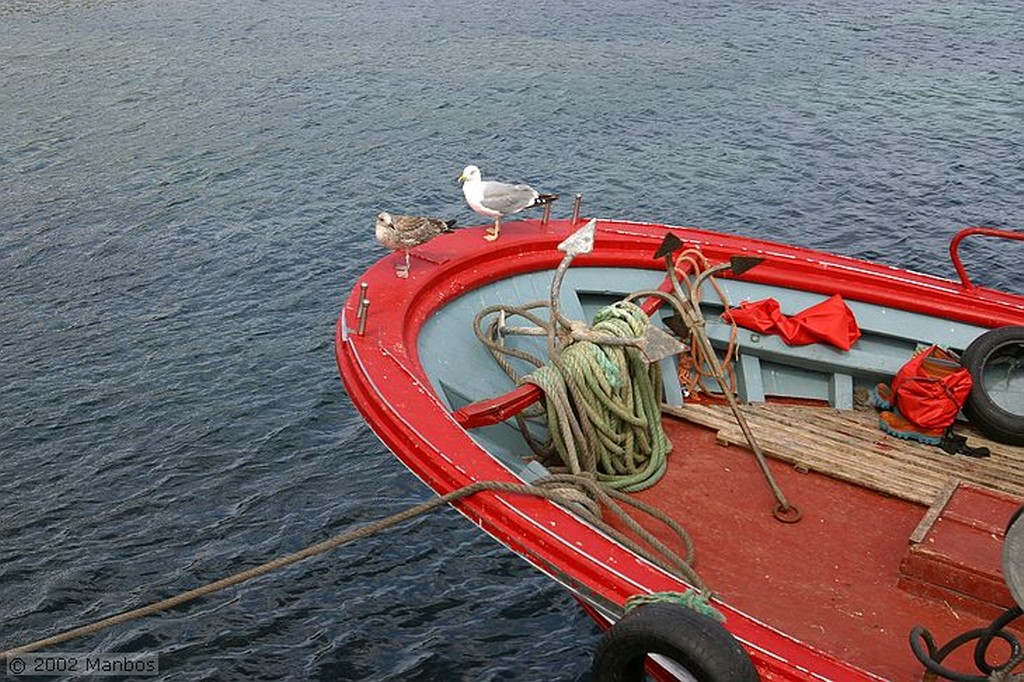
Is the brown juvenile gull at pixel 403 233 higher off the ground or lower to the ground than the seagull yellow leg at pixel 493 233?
higher

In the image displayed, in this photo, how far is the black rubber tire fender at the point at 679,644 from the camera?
5.16 metres

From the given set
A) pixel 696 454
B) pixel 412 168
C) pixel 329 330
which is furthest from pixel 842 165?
pixel 696 454

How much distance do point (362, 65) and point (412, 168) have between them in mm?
7776

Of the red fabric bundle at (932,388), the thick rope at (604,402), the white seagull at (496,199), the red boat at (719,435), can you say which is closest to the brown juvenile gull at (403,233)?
the red boat at (719,435)

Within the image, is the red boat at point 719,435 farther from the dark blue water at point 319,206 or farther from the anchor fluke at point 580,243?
the dark blue water at point 319,206

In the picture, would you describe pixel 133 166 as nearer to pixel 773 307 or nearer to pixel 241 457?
pixel 241 457

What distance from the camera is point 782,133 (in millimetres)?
23469

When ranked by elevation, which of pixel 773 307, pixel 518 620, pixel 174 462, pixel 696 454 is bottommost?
pixel 518 620

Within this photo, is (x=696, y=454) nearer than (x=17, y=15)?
Yes

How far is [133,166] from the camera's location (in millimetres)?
21141

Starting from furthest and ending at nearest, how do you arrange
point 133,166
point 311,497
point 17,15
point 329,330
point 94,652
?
point 17,15
point 133,166
point 329,330
point 311,497
point 94,652

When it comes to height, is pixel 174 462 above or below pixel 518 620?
above

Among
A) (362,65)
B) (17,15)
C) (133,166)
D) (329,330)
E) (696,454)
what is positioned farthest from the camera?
(17,15)

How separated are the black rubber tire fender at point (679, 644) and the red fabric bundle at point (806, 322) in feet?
13.5
